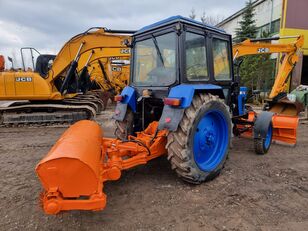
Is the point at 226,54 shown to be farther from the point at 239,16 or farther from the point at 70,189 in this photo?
the point at 239,16

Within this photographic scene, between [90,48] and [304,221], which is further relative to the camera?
[90,48]

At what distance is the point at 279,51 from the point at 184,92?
18.2 feet

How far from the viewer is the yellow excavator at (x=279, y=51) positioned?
707 centimetres

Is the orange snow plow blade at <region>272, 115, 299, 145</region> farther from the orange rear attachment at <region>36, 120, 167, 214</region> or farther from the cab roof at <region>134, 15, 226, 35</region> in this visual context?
the orange rear attachment at <region>36, 120, 167, 214</region>

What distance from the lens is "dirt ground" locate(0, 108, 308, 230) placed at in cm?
279

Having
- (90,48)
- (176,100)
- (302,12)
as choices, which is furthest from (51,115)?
(302,12)

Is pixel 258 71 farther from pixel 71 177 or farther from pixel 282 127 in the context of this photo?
pixel 71 177

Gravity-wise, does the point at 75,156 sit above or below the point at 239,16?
below

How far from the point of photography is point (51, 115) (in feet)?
27.0

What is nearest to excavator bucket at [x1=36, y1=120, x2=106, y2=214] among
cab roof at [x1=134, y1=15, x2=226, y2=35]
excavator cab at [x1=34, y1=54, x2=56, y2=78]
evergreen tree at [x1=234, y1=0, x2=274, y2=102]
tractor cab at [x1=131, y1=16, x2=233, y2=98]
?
tractor cab at [x1=131, y1=16, x2=233, y2=98]

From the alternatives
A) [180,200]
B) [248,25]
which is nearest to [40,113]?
[180,200]

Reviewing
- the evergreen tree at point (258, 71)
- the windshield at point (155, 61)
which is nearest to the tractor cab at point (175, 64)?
the windshield at point (155, 61)

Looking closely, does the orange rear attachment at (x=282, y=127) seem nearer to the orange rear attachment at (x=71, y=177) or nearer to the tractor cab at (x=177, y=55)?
the tractor cab at (x=177, y=55)

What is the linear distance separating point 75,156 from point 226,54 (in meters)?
3.28
